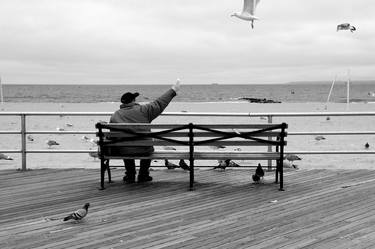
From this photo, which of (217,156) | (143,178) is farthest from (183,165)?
(217,156)

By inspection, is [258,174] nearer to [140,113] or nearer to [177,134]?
[177,134]

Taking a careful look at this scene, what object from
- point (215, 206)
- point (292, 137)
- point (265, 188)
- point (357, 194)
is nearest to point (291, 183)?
point (265, 188)

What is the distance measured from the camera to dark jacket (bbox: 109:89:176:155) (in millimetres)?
6918

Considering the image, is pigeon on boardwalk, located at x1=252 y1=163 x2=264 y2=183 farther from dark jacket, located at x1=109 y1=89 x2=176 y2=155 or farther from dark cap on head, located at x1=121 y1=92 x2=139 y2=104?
dark cap on head, located at x1=121 y1=92 x2=139 y2=104

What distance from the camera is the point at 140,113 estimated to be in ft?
23.4

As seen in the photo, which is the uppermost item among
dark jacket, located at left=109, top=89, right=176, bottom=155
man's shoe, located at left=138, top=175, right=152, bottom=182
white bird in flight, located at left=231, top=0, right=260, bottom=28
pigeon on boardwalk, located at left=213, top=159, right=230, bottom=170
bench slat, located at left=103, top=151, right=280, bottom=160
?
white bird in flight, located at left=231, top=0, right=260, bottom=28

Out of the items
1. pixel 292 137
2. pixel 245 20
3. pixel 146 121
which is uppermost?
pixel 245 20

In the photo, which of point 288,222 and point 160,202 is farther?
point 160,202

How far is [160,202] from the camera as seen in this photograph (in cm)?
610

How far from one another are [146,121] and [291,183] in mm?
2064

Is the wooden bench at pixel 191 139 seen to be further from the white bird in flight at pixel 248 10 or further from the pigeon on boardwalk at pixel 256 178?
the white bird in flight at pixel 248 10

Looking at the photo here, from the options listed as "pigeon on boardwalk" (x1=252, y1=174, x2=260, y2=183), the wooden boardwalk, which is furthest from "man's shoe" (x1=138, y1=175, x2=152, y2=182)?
"pigeon on boardwalk" (x1=252, y1=174, x2=260, y2=183)

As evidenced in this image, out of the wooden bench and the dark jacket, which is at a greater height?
the dark jacket

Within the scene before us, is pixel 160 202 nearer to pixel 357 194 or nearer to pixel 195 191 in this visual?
pixel 195 191
